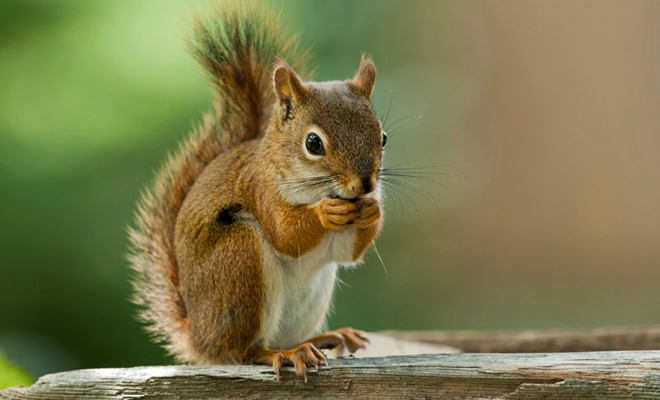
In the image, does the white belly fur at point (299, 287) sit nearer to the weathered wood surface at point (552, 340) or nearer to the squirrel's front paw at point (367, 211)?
the squirrel's front paw at point (367, 211)

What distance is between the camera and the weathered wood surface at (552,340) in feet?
6.42

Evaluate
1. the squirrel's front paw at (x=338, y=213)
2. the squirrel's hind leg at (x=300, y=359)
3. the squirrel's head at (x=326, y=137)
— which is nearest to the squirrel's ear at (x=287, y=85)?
the squirrel's head at (x=326, y=137)

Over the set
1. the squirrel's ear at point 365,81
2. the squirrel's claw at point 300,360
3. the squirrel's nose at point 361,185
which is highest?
the squirrel's ear at point 365,81

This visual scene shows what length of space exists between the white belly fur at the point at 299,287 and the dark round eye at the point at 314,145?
0.21m

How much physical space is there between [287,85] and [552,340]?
109cm

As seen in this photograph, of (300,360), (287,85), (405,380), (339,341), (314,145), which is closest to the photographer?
(405,380)

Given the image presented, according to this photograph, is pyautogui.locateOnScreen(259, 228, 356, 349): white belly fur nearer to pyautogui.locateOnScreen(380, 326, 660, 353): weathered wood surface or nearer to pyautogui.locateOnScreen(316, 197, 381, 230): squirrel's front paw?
pyautogui.locateOnScreen(316, 197, 381, 230): squirrel's front paw

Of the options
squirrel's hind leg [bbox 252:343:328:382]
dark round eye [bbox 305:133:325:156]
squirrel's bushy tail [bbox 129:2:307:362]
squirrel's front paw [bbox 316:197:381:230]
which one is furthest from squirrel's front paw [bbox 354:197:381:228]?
squirrel's bushy tail [bbox 129:2:307:362]

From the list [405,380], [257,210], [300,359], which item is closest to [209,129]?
[257,210]

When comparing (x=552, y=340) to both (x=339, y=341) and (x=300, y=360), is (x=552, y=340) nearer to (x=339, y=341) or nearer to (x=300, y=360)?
(x=339, y=341)

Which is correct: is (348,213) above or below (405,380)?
above

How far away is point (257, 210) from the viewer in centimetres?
163

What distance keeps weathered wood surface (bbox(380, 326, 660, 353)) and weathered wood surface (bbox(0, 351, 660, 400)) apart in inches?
35.1

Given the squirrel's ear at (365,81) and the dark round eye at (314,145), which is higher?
the squirrel's ear at (365,81)
